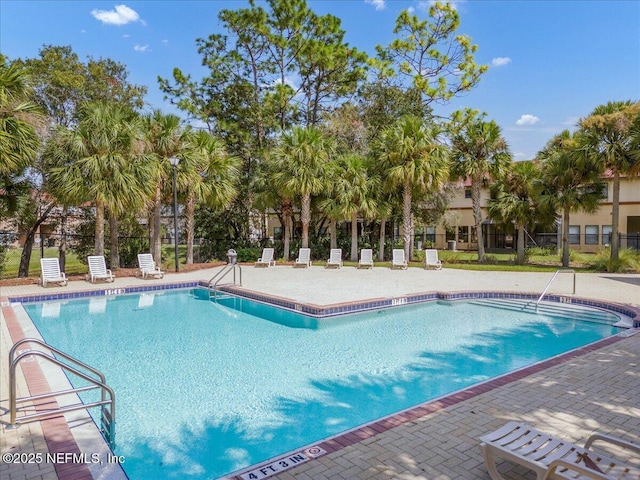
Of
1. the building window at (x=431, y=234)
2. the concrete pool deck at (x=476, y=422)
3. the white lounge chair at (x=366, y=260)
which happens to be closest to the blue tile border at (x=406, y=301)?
the concrete pool deck at (x=476, y=422)

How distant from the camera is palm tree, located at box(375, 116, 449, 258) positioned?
1959cm

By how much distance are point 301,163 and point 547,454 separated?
60.4ft

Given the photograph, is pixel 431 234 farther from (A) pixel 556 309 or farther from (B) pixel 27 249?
(B) pixel 27 249

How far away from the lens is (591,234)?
29109 mm

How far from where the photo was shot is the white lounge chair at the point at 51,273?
1303 centimetres

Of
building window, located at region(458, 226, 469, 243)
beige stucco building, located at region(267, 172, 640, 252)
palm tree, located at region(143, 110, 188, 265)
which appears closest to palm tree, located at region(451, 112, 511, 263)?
beige stucco building, located at region(267, 172, 640, 252)

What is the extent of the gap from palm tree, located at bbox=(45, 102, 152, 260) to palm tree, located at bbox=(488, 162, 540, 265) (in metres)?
16.7

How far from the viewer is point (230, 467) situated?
3990mm

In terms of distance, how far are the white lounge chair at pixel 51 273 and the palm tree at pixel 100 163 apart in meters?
2.20

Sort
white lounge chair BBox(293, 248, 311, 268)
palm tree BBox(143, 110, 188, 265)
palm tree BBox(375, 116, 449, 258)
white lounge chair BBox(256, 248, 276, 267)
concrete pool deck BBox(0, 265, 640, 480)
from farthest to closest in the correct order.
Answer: white lounge chair BBox(256, 248, 276, 267) < white lounge chair BBox(293, 248, 311, 268) < palm tree BBox(375, 116, 449, 258) < palm tree BBox(143, 110, 188, 265) < concrete pool deck BBox(0, 265, 640, 480)

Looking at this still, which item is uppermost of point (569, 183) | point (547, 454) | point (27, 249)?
point (569, 183)

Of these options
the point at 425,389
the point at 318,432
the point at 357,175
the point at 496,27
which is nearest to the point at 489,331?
the point at 425,389

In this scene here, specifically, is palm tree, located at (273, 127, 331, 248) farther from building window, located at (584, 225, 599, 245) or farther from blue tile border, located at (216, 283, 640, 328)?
building window, located at (584, 225, 599, 245)

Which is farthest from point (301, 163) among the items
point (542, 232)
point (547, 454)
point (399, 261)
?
point (542, 232)
